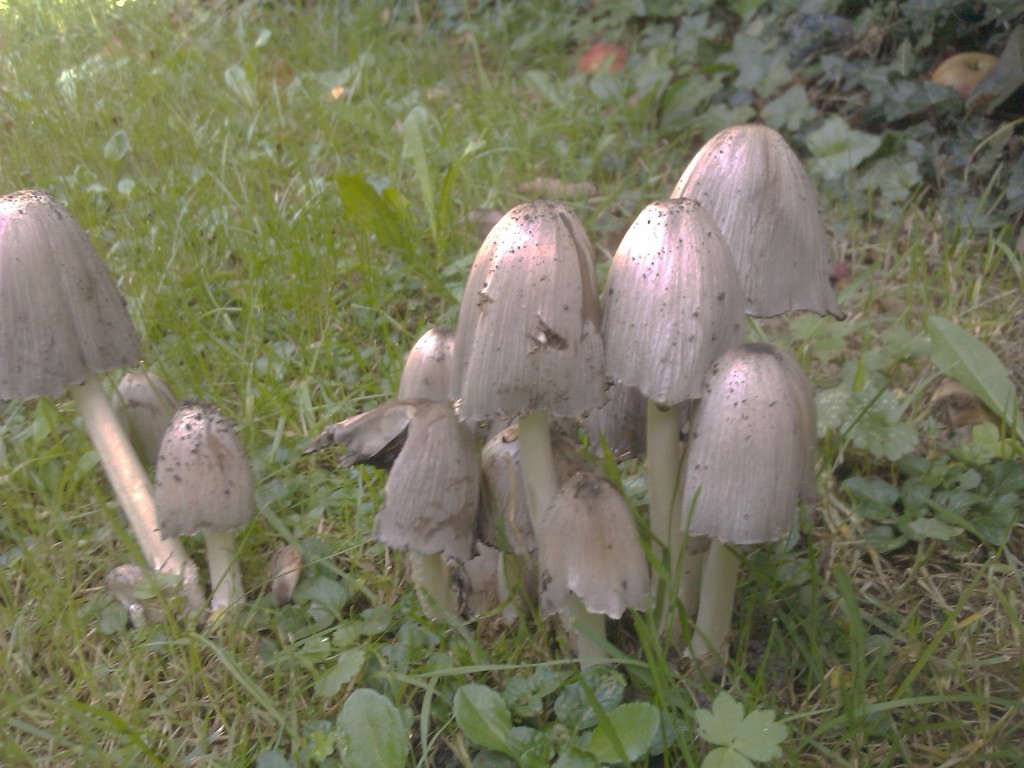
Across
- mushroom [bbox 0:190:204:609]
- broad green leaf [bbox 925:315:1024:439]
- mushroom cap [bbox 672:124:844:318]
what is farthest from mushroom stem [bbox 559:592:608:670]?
broad green leaf [bbox 925:315:1024:439]

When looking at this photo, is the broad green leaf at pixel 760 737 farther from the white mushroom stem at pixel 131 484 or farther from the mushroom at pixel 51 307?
the mushroom at pixel 51 307

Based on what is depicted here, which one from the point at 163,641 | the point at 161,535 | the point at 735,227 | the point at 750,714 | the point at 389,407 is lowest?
the point at 750,714

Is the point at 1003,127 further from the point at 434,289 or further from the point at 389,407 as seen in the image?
the point at 389,407

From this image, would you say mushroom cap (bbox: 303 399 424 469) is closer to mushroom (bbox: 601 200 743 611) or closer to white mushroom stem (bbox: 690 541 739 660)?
mushroom (bbox: 601 200 743 611)

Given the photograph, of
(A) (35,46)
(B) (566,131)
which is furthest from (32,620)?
(A) (35,46)

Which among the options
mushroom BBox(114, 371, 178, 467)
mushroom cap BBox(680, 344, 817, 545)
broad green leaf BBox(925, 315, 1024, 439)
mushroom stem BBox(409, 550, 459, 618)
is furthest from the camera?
broad green leaf BBox(925, 315, 1024, 439)
